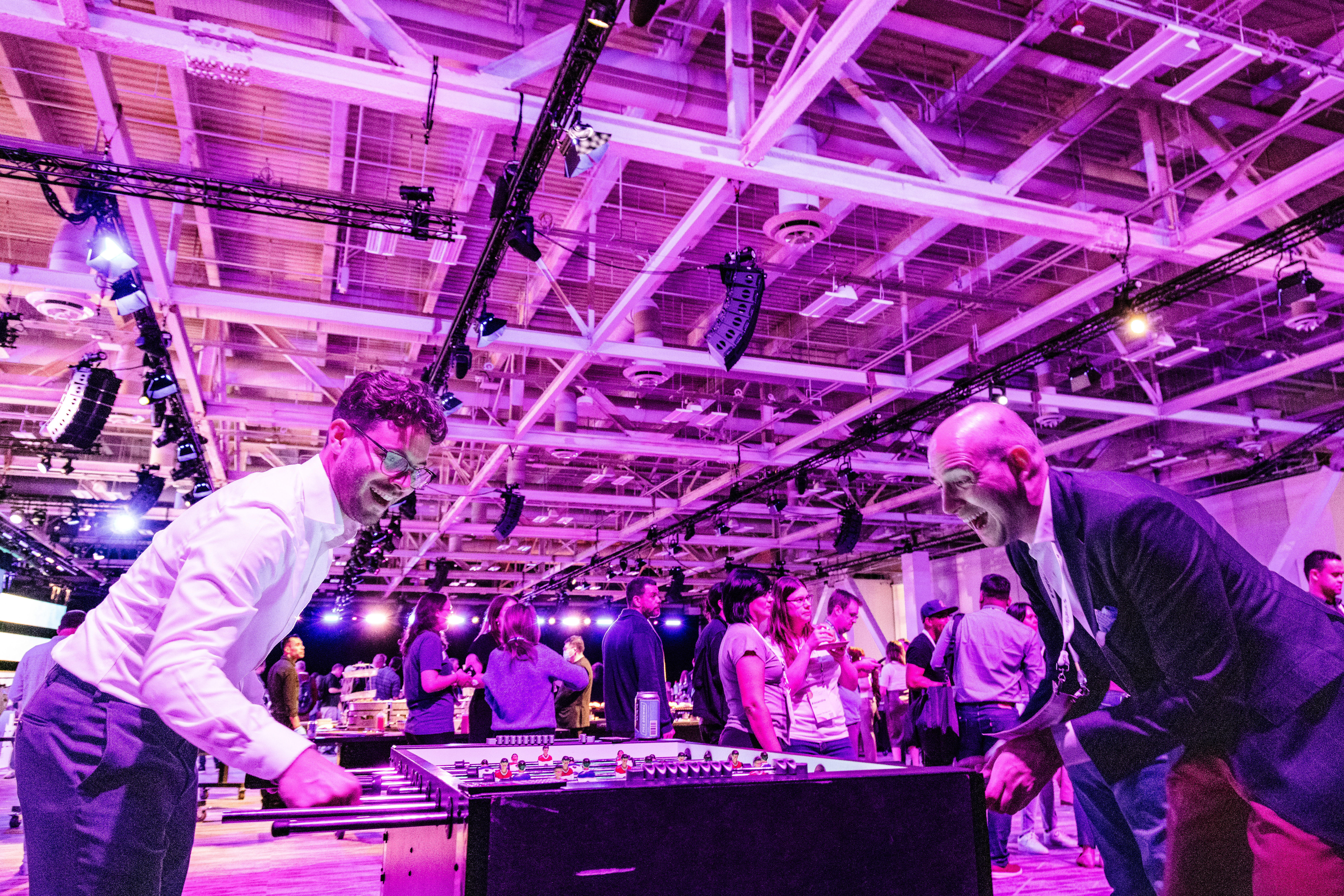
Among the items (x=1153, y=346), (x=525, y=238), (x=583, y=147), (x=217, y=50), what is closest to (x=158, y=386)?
(x=525, y=238)

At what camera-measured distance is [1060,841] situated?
6191 millimetres

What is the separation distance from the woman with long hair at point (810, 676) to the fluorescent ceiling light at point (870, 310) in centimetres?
379

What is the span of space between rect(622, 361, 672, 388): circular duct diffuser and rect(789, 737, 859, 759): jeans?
477 cm

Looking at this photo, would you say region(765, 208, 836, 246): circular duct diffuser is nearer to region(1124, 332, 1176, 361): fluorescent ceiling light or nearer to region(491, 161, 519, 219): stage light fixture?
region(491, 161, 519, 219): stage light fixture

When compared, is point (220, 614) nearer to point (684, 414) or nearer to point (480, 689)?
point (480, 689)

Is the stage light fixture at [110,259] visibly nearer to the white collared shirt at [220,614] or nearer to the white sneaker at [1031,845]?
the white collared shirt at [220,614]

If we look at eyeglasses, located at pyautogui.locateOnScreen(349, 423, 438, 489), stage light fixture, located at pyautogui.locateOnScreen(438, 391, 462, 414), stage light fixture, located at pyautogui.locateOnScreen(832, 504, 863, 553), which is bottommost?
eyeglasses, located at pyautogui.locateOnScreen(349, 423, 438, 489)

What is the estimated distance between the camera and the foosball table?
1.97m

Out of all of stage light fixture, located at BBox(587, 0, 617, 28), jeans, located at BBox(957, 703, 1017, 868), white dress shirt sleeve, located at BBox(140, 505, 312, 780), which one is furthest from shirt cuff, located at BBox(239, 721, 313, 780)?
jeans, located at BBox(957, 703, 1017, 868)

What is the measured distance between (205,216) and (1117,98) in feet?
23.0

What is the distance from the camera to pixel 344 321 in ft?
24.8

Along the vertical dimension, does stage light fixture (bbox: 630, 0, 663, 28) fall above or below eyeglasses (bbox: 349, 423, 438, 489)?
above

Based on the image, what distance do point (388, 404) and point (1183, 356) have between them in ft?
31.9

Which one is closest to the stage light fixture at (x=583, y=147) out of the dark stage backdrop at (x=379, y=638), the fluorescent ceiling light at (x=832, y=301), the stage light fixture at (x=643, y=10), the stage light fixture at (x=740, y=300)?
the stage light fixture at (x=643, y=10)
